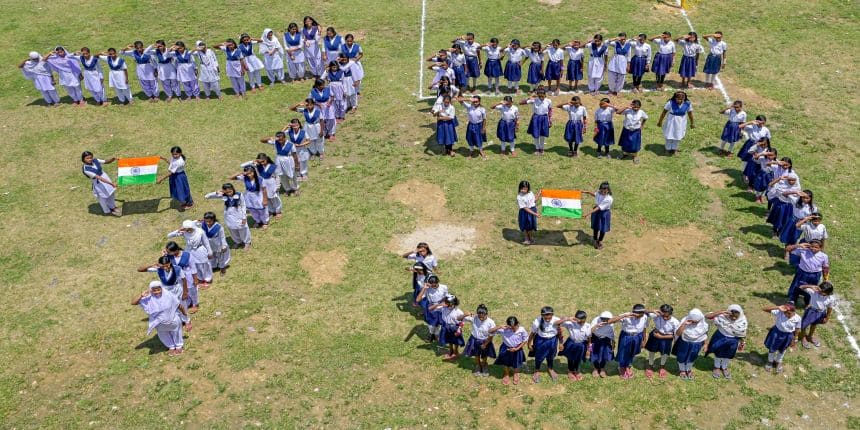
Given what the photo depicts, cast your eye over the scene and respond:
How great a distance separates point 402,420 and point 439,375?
4.22 ft

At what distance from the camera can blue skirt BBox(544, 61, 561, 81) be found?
941 inches

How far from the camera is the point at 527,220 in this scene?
683 inches

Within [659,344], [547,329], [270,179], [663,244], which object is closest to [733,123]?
[663,244]

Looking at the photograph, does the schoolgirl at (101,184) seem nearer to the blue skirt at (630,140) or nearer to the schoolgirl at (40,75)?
the schoolgirl at (40,75)

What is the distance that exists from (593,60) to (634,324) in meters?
12.4

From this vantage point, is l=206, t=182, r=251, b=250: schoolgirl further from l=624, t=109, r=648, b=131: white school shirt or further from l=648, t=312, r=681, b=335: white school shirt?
l=624, t=109, r=648, b=131: white school shirt

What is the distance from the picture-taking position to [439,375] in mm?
13945

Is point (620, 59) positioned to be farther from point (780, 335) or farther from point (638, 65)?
point (780, 335)

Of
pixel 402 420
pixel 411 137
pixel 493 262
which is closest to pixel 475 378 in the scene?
pixel 402 420

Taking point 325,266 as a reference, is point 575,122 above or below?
above

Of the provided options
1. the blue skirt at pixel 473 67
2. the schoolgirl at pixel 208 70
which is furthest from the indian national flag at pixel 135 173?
the blue skirt at pixel 473 67

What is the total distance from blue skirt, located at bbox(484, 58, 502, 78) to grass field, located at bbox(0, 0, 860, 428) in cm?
240

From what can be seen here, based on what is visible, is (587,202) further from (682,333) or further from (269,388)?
(269,388)

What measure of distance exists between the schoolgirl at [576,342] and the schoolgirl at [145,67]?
1646 cm
